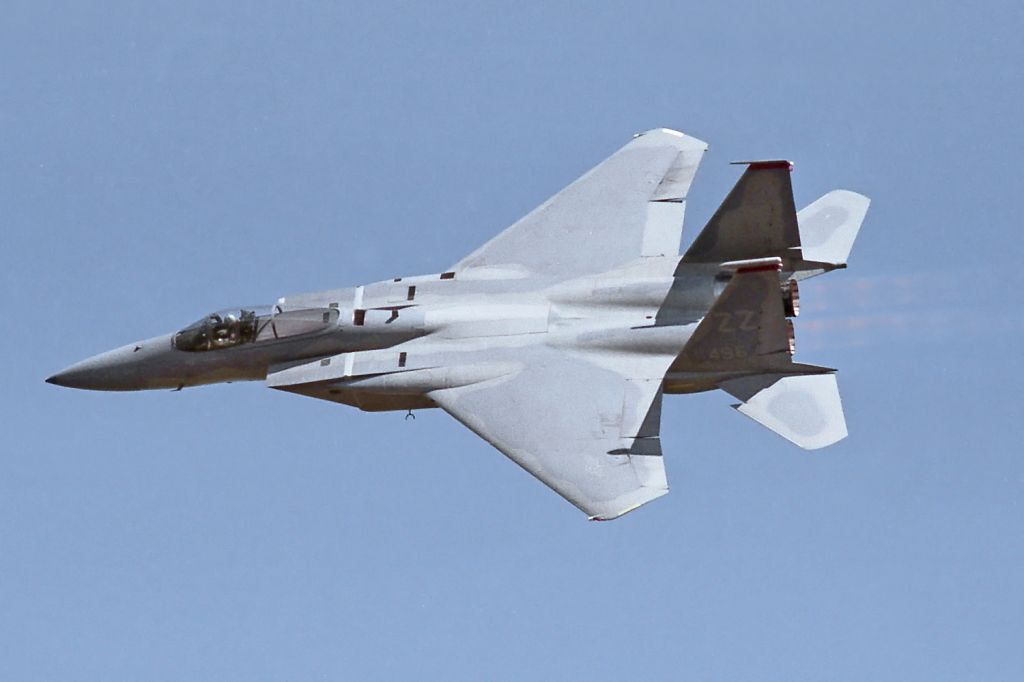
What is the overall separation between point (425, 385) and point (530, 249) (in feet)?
11.2

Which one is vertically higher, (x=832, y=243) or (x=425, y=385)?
(x=832, y=243)

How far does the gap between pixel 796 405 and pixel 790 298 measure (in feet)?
5.70

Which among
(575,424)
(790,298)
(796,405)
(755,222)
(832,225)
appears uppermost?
(832,225)

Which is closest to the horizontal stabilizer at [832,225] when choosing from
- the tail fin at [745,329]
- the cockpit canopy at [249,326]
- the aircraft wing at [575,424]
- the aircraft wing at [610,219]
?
the aircraft wing at [610,219]

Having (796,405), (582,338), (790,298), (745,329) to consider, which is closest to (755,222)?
(790,298)

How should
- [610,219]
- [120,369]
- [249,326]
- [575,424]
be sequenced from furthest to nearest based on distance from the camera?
[610,219], [120,369], [249,326], [575,424]

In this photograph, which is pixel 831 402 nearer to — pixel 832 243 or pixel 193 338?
pixel 832 243

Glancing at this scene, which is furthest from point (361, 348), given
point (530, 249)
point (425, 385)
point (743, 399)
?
point (743, 399)

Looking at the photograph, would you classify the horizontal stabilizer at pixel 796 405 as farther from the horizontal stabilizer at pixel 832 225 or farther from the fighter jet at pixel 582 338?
the horizontal stabilizer at pixel 832 225

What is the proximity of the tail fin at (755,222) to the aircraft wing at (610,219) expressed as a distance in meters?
1.49

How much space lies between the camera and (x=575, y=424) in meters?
29.5

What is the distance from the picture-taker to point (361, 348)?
31109 mm

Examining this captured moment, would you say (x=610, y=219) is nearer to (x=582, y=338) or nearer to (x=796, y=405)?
(x=582, y=338)

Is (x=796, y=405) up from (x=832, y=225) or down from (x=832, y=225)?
down
